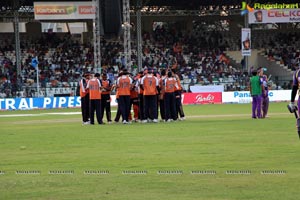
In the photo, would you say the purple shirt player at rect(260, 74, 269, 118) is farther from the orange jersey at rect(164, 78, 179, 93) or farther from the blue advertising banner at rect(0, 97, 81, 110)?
the blue advertising banner at rect(0, 97, 81, 110)

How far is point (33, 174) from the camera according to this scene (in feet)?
42.6

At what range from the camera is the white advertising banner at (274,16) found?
5444cm

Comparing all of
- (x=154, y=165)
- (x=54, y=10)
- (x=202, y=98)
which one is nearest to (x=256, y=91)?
(x=154, y=165)

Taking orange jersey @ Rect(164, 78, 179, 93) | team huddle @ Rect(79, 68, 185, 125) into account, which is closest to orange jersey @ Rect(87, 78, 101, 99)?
team huddle @ Rect(79, 68, 185, 125)

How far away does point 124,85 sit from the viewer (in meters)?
28.0

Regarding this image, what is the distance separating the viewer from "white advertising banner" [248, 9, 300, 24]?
2143 inches

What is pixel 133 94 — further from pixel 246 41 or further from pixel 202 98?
pixel 246 41

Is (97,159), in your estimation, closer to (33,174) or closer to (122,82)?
(33,174)

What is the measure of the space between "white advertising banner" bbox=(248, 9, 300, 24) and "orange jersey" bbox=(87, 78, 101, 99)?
1113 inches

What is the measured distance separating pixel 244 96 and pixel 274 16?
7.63 m

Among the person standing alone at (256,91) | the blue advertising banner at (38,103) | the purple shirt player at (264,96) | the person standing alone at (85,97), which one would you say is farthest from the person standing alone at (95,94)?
the blue advertising banner at (38,103)

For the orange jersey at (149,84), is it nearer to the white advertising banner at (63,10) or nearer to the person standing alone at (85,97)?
the person standing alone at (85,97)

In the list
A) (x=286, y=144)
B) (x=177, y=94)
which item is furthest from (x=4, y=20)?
(x=286, y=144)

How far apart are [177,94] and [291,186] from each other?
59.9ft
